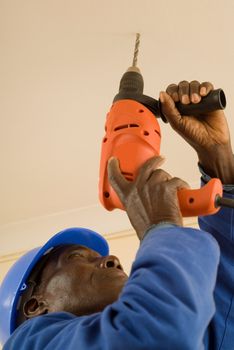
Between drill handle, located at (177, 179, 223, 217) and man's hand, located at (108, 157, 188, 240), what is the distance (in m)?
0.02

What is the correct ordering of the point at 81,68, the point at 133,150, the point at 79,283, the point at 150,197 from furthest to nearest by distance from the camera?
the point at 81,68, the point at 79,283, the point at 133,150, the point at 150,197

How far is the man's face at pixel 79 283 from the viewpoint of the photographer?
0.94 meters

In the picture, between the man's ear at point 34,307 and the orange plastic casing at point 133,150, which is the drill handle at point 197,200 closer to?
the orange plastic casing at point 133,150

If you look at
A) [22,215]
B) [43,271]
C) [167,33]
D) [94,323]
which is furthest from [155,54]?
[22,215]

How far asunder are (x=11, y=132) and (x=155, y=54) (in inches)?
22.9

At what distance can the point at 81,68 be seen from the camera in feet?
4.19

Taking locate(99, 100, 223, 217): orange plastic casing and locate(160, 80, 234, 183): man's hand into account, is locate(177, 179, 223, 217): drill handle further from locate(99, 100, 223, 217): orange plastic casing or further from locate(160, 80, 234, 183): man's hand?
locate(160, 80, 234, 183): man's hand

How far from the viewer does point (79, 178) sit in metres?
1.81

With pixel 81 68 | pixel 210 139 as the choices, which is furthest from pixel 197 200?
pixel 81 68

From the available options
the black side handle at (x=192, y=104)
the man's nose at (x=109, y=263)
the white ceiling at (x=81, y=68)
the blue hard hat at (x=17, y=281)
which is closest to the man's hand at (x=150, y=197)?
the black side handle at (x=192, y=104)

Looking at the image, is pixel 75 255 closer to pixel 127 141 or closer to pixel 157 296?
pixel 127 141

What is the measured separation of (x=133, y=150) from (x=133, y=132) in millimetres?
53

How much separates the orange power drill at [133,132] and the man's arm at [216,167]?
2 centimetres

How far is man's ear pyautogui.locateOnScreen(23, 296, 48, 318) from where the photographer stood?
39.0 inches
